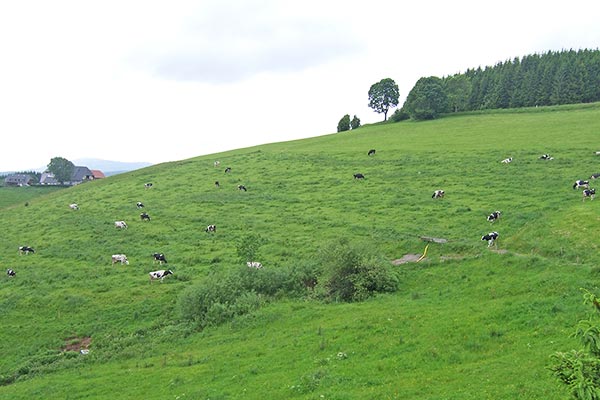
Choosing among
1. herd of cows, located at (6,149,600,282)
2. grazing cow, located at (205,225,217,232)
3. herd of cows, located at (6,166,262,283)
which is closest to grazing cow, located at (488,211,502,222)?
herd of cows, located at (6,149,600,282)

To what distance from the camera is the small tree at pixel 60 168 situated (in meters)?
125

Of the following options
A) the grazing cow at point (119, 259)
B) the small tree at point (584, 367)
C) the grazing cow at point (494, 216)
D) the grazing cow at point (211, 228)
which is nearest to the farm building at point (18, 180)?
the grazing cow at point (211, 228)

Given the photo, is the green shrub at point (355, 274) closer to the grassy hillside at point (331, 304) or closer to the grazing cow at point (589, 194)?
the grassy hillside at point (331, 304)

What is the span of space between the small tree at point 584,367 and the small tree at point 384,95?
115 m

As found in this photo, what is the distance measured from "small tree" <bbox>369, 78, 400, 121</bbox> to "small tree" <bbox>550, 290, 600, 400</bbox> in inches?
4514

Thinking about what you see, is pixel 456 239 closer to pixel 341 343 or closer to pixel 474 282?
pixel 474 282

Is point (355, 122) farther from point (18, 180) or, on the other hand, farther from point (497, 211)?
point (18, 180)

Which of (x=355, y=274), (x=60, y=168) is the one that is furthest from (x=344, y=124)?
(x=355, y=274)

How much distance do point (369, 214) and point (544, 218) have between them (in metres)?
15.0

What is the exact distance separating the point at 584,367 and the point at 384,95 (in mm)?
115350

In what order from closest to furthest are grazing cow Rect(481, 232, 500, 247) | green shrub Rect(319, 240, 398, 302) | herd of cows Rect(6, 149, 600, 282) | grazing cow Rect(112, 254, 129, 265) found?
green shrub Rect(319, 240, 398, 302)
grazing cow Rect(481, 232, 500, 247)
herd of cows Rect(6, 149, 600, 282)
grazing cow Rect(112, 254, 129, 265)

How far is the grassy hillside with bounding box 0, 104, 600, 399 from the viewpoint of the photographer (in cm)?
1634

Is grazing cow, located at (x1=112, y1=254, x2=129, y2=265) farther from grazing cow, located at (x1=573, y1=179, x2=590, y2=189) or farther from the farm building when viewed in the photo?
the farm building

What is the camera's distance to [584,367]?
6094 mm
